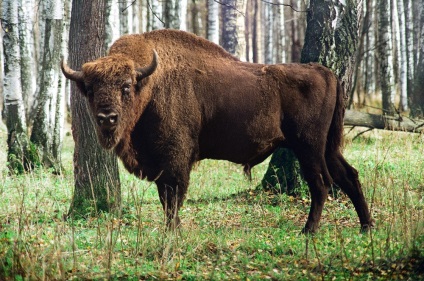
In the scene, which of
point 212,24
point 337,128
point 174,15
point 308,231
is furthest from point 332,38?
point 212,24

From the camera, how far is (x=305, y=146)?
7551 millimetres

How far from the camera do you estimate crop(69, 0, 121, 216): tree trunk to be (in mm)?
7641

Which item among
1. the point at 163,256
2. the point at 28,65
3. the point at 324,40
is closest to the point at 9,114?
the point at 28,65

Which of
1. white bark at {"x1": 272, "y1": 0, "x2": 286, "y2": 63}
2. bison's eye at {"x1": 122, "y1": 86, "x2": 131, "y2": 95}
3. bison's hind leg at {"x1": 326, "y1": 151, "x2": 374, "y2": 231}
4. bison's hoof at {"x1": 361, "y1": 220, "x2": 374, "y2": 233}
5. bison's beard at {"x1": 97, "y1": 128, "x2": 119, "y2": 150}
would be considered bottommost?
bison's hoof at {"x1": 361, "y1": 220, "x2": 374, "y2": 233}

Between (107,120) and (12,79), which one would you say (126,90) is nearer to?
(107,120)

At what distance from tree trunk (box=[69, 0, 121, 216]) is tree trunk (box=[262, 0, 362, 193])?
2.50m

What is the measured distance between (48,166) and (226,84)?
5.18 metres

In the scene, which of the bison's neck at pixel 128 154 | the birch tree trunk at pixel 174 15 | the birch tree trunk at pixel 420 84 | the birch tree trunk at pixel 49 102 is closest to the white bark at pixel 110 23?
the birch tree trunk at pixel 174 15

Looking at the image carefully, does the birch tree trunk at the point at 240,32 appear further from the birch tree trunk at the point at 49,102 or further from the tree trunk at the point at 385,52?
the birch tree trunk at the point at 49,102

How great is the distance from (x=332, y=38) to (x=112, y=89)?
3.71 meters

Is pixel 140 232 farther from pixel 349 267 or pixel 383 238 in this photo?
pixel 383 238

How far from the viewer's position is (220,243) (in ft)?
20.0

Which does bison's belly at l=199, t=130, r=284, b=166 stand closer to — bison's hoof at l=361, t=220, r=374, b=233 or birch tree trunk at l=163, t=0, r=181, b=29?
bison's hoof at l=361, t=220, r=374, b=233

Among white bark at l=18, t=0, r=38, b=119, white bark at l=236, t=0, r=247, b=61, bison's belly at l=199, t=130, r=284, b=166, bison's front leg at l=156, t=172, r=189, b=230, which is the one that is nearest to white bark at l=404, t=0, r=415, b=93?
white bark at l=236, t=0, r=247, b=61
